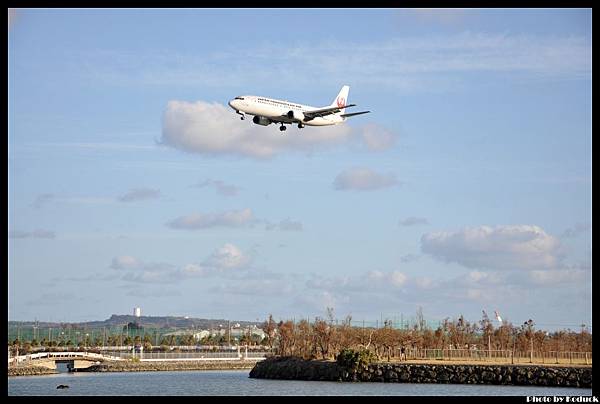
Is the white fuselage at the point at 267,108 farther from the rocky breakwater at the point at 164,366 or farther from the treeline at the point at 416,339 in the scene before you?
the rocky breakwater at the point at 164,366

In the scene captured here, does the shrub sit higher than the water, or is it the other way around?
the shrub

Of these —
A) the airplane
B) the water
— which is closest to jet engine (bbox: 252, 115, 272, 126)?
the airplane

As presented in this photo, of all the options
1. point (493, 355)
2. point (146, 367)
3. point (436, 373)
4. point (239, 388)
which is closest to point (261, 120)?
point (239, 388)

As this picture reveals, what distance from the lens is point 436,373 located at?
9538 centimetres

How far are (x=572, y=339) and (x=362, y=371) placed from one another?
122 ft

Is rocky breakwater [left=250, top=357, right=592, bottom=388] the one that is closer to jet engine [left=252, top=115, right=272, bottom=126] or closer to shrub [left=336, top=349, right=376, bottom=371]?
shrub [left=336, top=349, right=376, bottom=371]

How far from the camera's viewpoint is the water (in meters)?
81.2

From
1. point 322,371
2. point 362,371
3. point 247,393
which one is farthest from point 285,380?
point 247,393

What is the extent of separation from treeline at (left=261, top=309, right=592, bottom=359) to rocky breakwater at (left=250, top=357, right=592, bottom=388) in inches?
167

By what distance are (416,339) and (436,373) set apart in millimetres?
30934

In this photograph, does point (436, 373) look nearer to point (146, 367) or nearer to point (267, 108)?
point (267, 108)

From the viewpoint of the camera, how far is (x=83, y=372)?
144m

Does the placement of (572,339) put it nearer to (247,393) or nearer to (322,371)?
(322,371)

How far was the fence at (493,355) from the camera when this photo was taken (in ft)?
341
